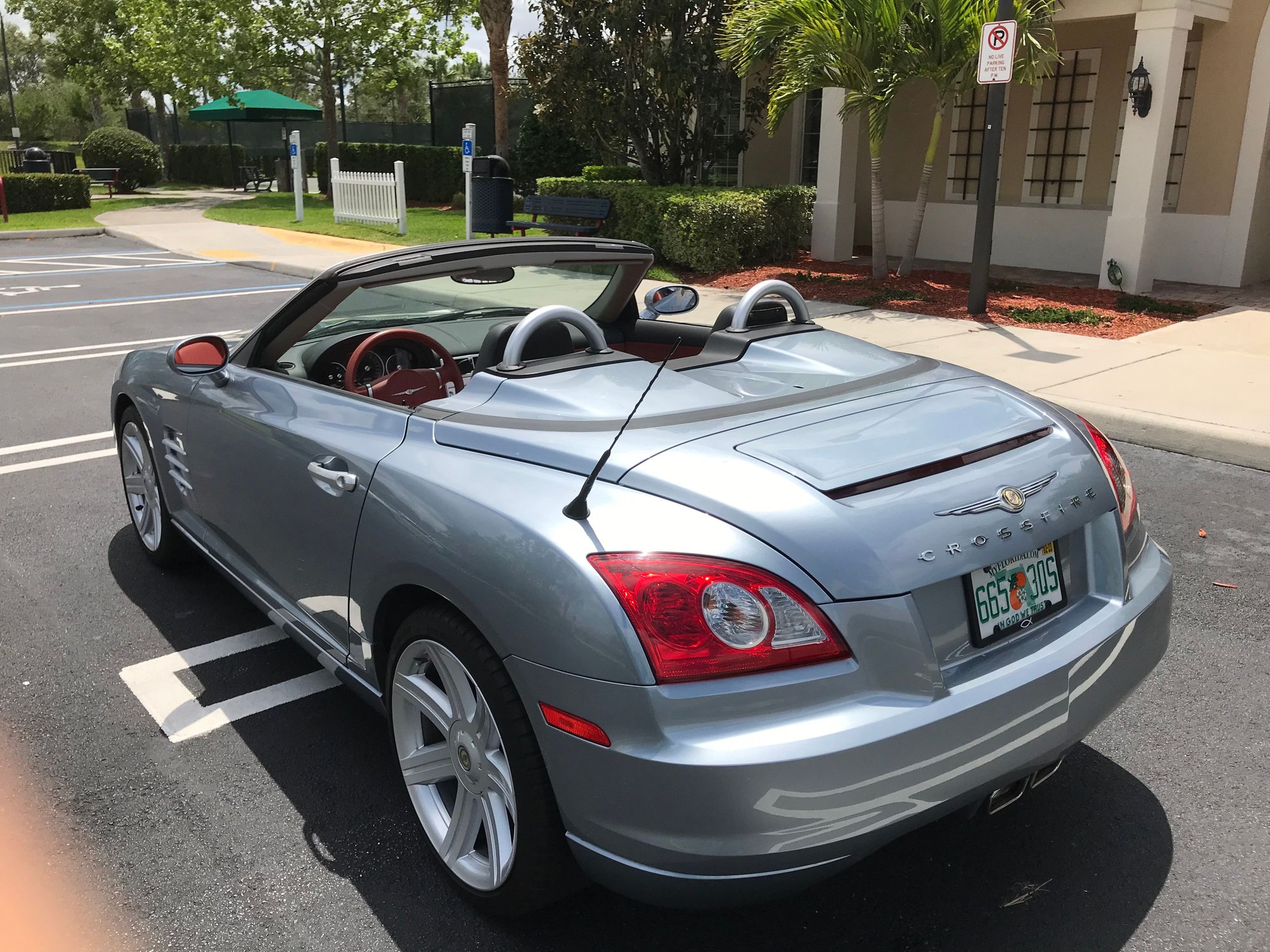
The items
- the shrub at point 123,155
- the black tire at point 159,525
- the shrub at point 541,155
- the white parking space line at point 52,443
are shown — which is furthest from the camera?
the shrub at point 123,155

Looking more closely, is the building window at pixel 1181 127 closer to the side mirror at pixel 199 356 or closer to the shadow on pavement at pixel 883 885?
the shadow on pavement at pixel 883 885

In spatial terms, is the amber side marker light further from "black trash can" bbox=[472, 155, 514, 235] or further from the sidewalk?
"black trash can" bbox=[472, 155, 514, 235]

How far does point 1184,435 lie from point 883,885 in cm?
507

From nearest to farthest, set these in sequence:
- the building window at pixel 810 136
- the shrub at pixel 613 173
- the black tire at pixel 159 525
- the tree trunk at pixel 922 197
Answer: the black tire at pixel 159 525 → the tree trunk at pixel 922 197 → the building window at pixel 810 136 → the shrub at pixel 613 173

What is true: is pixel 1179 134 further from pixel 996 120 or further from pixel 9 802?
pixel 9 802

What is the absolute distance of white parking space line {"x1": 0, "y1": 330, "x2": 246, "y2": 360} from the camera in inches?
385

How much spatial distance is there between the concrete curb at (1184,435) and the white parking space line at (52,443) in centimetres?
647

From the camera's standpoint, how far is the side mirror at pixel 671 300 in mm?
4062

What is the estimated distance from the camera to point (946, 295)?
1237 cm

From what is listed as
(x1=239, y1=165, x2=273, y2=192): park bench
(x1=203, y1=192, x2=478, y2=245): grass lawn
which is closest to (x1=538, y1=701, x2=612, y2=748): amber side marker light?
(x1=203, y1=192, x2=478, y2=245): grass lawn

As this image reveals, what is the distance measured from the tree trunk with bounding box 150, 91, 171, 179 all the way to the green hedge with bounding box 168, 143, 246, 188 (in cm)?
20

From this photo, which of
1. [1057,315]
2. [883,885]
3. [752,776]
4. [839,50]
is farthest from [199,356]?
[839,50]

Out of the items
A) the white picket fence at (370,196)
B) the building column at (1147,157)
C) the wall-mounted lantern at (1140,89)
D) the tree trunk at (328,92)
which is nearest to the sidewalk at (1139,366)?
the building column at (1147,157)

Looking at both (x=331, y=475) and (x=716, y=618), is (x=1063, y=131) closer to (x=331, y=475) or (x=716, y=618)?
(x=331, y=475)
